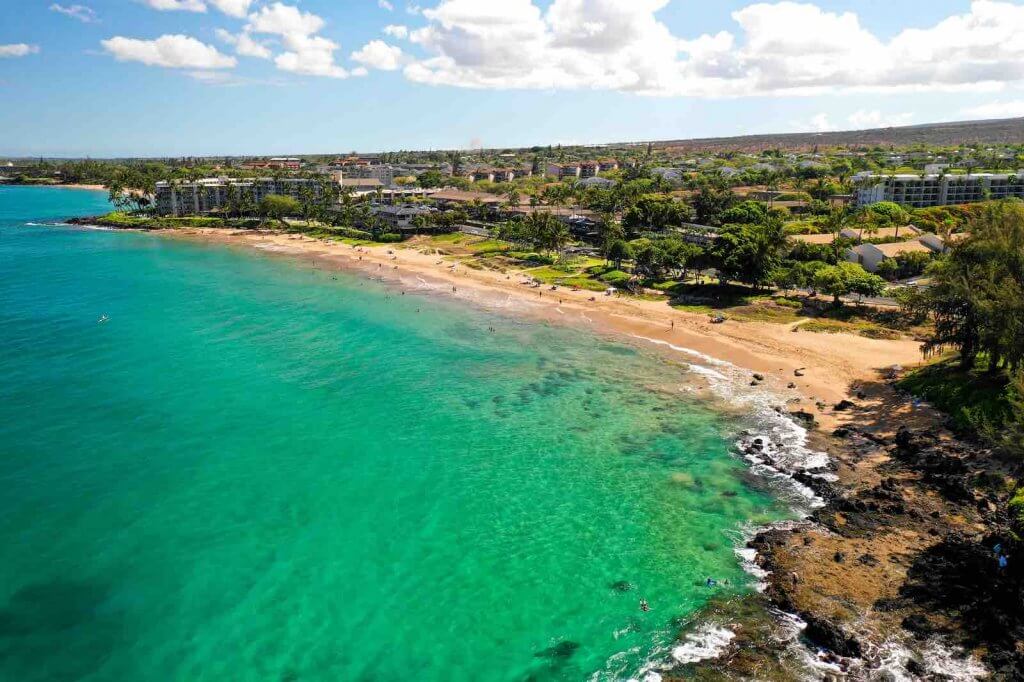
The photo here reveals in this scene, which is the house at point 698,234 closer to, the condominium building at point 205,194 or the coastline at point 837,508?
the coastline at point 837,508

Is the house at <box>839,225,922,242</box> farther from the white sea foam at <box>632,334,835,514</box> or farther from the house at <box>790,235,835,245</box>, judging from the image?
the white sea foam at <box>632,334,835,514</box>

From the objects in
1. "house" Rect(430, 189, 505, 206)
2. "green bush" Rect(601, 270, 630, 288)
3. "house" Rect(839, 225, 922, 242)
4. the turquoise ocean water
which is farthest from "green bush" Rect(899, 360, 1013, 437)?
"house" Rect(430, 189, 505, 206)

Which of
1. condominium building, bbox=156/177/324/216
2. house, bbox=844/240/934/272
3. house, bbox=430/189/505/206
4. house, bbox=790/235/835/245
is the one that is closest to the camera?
house, bbox=844/240/934/272

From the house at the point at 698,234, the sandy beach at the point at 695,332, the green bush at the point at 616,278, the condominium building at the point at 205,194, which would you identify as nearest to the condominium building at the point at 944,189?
the house at the point at 698,234

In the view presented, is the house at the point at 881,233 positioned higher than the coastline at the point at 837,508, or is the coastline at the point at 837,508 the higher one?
the house at the point at 881,233

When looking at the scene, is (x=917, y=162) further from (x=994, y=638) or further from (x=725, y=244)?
(x=994, y=638)

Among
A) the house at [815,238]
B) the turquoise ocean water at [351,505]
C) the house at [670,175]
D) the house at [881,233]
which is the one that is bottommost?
the turquoise ocean water at [351,505]
